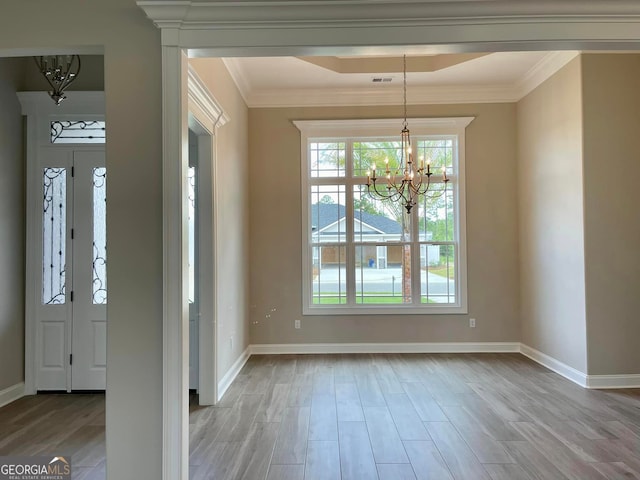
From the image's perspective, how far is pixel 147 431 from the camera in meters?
2.02

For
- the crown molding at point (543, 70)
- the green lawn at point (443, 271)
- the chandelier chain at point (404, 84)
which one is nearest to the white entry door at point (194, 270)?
the chandelier chain at point (404, 84)

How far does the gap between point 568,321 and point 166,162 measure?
14.2ft

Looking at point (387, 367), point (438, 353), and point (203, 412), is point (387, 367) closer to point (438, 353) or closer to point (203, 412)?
point (438, 353)

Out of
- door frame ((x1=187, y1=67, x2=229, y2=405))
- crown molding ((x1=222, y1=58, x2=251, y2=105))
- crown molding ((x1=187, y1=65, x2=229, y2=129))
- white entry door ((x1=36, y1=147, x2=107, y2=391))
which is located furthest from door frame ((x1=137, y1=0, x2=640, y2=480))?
white entry door ((x1=36, y1=147, x2=107, y2=391))

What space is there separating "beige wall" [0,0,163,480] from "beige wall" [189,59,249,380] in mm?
947

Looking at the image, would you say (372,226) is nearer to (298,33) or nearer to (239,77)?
(239,77)

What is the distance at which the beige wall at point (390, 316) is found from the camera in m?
5.20

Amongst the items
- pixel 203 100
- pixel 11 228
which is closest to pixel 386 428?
pixel 203 100

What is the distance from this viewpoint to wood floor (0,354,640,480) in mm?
2465

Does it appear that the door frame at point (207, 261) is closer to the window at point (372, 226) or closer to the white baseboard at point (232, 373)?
the white baseboard at point (232, 373)

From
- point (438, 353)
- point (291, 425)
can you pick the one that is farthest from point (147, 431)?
point (438, 353)

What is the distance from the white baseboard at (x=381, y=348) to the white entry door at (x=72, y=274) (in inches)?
79.0

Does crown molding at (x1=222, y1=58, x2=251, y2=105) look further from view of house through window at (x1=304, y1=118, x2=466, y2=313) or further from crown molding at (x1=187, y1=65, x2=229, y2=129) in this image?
view of house through window at (x1=304, y1=118, x2=466, y2=313)

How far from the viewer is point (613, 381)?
3871mm
